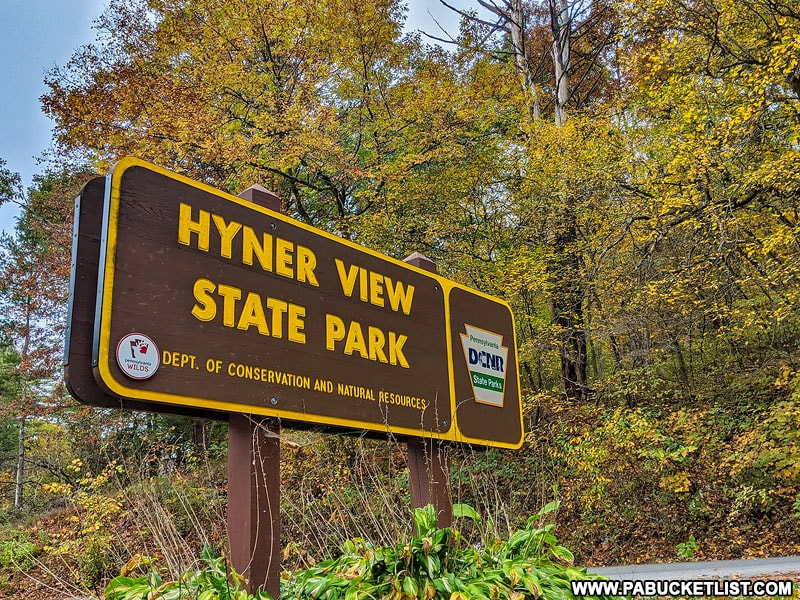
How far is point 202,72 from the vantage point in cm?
998

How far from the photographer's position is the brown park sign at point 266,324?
2.35 metres

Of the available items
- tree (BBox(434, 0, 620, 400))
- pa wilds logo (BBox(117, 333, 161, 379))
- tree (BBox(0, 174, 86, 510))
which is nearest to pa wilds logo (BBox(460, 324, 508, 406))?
pa wilds logo (BBox(117, 333, 161, 379))

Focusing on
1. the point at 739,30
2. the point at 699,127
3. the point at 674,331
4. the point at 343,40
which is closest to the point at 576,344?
the point at 674,331

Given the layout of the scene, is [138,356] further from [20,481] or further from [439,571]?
[20,481]

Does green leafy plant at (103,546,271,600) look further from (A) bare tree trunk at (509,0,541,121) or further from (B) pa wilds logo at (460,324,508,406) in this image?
(A) bare tree trunk at (509,0,541,121)

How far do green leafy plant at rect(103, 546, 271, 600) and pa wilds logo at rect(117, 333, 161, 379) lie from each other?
83cm

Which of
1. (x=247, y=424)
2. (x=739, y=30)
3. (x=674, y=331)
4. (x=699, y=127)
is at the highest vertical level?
(x=739, y=30)

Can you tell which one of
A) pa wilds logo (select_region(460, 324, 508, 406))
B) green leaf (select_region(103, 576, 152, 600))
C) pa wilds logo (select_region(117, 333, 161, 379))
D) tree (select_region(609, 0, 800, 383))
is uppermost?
tree (select_region(609, 0, 800, 383))

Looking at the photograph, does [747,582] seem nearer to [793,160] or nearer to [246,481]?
[246,481]

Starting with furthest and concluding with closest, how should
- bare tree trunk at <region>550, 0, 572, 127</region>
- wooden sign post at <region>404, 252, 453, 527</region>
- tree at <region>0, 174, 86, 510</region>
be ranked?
bare tree trunk at <region>550, 0, 572, 127</region>
tree at <region>0, 174, 86, 510</region>
wooden sign post at <region>404, 252, 453, 527</region>

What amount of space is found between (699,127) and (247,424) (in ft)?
24.1

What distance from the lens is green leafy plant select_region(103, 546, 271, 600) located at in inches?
90.9

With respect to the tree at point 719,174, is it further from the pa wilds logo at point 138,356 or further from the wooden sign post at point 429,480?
the pa wilds logo at point 138,356

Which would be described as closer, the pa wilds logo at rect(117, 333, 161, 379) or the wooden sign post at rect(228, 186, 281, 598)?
the pa wilds logo at rect(117, 333, 161, 379)
